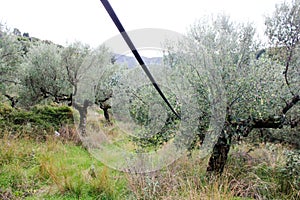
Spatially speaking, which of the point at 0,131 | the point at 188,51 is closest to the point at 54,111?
the point at 0,131

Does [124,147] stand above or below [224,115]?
below

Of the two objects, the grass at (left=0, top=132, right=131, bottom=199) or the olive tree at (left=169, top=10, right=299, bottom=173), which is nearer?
the grass at (left=0, top=132, right=131, bottom=199)

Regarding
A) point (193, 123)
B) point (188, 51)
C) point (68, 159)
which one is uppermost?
point (188, 51)

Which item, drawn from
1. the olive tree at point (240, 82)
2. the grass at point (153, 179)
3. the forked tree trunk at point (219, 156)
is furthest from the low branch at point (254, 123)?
the grass at point (153, 179)

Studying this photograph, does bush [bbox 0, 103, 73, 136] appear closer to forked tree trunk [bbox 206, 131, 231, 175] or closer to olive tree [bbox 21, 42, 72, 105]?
olive tree [bbox 21, 42, 72, 105]

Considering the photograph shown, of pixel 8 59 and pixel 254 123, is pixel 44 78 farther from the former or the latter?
pixel 254 123

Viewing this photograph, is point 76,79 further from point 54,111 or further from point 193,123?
point 193,123

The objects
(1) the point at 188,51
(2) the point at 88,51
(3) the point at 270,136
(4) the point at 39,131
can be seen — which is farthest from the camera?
(2) the point at 88,51

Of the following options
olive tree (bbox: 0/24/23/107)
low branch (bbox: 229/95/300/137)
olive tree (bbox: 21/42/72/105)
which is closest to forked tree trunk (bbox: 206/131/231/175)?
low branch (bbox: 229/95/300/137)

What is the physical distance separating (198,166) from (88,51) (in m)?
8.12

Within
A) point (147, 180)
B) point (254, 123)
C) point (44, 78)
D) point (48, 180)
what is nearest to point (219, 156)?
point (254, 123)

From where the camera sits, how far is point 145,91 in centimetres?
484

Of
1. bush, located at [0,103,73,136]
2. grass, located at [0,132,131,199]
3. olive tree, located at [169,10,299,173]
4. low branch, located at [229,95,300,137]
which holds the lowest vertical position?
grass, located at [0,132,131,199]

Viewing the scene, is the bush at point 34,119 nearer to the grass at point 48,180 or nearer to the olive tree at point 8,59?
the olive tree at point 8,59
